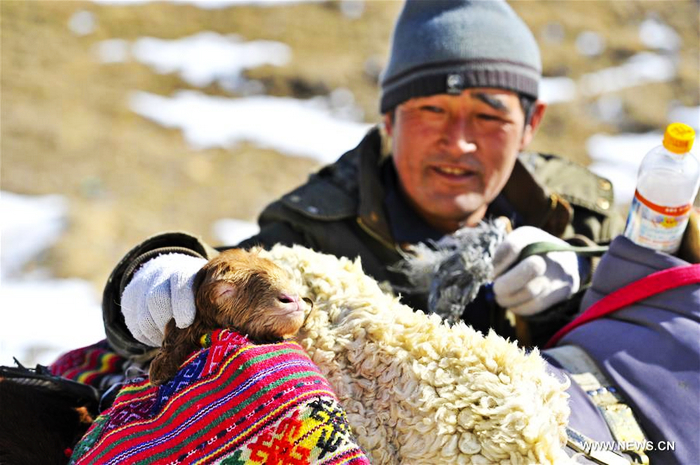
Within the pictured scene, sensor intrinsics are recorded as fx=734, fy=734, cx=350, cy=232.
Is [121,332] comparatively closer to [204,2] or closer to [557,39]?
[204,2]

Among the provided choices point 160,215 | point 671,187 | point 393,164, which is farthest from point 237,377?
point 160,215

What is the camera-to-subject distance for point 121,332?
1.54m

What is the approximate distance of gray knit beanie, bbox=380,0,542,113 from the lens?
2.25 m

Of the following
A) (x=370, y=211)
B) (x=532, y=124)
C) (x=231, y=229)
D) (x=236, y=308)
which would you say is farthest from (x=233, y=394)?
(x=231, y=229)

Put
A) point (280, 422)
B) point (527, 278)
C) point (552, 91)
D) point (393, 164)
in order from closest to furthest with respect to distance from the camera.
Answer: point (280, 422)
point (527, 278)
point (393, 164)
point (552, 91)

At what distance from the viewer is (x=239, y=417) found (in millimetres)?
1068

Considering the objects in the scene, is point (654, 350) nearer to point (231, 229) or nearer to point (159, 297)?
point (159, 297)

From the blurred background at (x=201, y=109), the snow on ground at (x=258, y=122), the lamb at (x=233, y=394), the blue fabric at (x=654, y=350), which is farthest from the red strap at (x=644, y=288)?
the snow on ground at (x=258, y=122)

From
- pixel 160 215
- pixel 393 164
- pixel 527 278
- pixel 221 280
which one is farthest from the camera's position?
pixel 160 215

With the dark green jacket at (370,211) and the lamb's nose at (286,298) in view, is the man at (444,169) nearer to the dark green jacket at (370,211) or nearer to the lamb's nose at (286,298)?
the dark green jacket at (370,211)

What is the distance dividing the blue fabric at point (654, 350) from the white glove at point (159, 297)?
2.41 feet

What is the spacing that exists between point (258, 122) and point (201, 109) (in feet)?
2.65

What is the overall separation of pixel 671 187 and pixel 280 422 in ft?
3.32

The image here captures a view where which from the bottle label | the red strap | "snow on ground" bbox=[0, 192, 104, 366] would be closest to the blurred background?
"snow on ground" bbox=[0, 192, 104, 366]
